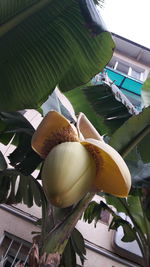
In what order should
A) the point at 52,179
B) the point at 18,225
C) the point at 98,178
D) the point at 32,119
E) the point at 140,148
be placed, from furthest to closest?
the point at 32,119
the point at 18,225
the point at 140,148
the point at 98,178
the point at 52,179

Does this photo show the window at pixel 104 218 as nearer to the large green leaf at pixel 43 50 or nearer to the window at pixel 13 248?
the window at pixel 13 248

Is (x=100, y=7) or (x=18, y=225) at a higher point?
(x=100, y=7)

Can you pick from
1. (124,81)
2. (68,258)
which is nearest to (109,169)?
(68,258)

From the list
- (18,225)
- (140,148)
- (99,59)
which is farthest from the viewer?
(18,225)

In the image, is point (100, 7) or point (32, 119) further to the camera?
point (32, 119)

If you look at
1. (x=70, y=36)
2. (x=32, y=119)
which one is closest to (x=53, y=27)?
(x=70, y=36)

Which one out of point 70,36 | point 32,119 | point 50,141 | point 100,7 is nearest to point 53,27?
point 70,36

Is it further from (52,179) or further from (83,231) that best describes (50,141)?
(83,231)

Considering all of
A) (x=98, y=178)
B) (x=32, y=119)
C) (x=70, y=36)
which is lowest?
(x=32, y=119)
